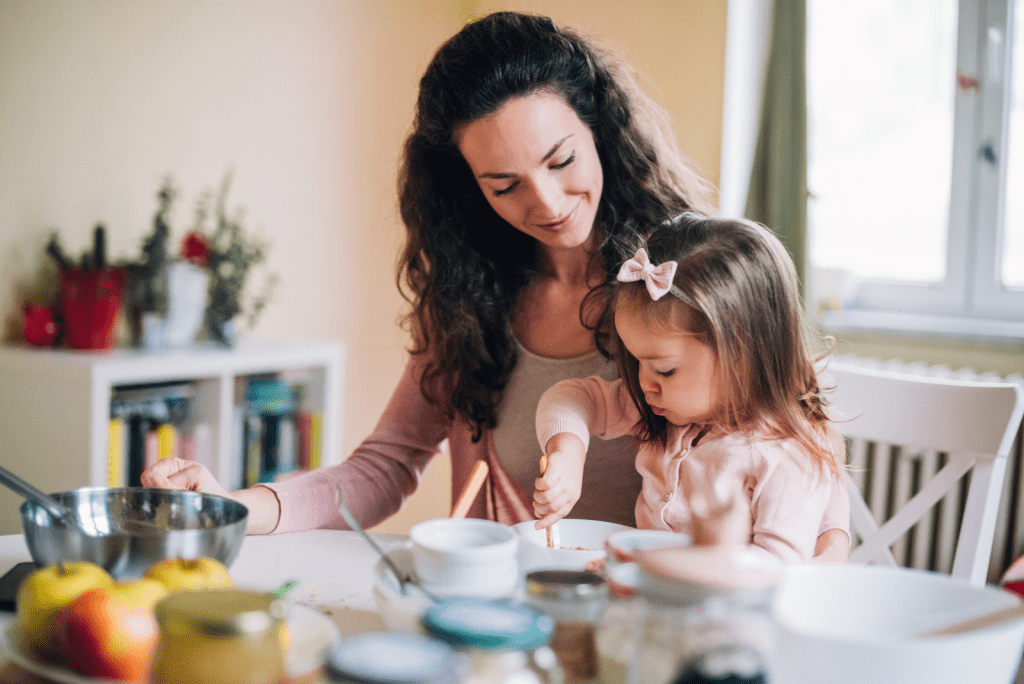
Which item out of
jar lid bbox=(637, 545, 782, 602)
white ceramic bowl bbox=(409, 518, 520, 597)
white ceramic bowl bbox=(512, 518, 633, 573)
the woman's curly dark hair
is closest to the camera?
jar lid bbox=(637, 545, 782, 602)

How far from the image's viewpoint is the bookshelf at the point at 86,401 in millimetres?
1972

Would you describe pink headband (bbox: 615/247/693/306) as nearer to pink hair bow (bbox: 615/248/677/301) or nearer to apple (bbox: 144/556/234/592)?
pink hair bow (bbox: 615/248/677/301)

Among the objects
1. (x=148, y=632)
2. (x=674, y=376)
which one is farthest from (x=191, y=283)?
(x=148, y=632)

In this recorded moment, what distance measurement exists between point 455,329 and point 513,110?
13.8 inches

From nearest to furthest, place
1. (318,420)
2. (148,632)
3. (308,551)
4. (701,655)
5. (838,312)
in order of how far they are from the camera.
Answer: (701,655) → (148,632) → (308,551) → (318,420) → (838,312)

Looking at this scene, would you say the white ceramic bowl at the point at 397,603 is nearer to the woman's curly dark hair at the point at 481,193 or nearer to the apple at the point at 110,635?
the apple at the point at 110,635

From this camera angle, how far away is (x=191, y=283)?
2266mm

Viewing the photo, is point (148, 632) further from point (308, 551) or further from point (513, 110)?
point (513, 110)

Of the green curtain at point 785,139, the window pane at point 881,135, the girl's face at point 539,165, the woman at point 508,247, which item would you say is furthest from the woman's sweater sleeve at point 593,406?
the window pane at point 881,135

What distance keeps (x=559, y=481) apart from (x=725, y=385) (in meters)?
0.25

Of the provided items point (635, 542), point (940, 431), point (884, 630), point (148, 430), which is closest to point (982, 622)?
point (884, 630)

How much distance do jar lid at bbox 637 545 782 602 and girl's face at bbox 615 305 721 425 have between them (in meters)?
0.54

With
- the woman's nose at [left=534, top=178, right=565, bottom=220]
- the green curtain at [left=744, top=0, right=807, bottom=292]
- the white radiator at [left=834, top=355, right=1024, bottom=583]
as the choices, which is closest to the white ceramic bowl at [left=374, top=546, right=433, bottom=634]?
the woman's nose at [left=534, top=178, right=565, bottom=220]

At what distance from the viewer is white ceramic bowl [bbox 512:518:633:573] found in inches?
30.6
